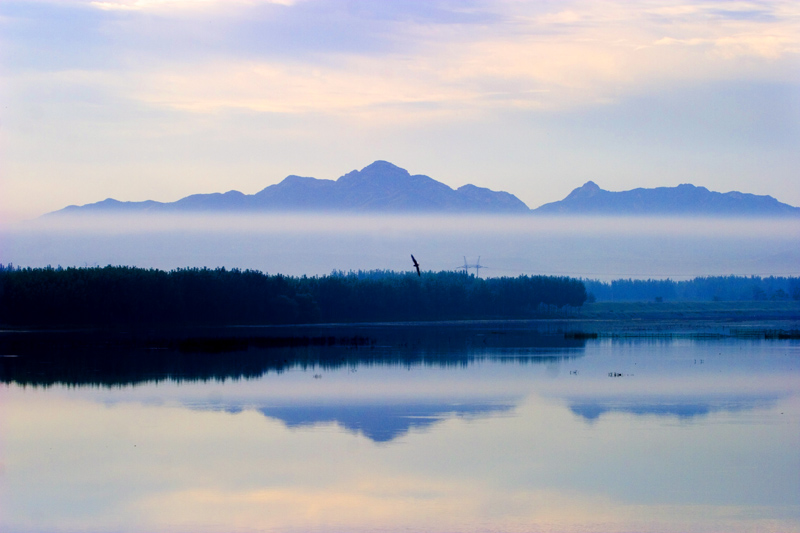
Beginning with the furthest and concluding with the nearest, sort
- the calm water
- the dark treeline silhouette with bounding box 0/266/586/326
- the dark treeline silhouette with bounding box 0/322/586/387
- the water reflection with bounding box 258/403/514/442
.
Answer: the dark treeline silhouette with bounding box 0/266/586/326
the dark treeline silhouette with bounding box 0/322/586/387
the water reflection with bounding box 258/403/514/442
the calm water

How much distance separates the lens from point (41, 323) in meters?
97.8

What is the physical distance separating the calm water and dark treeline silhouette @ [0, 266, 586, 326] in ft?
186

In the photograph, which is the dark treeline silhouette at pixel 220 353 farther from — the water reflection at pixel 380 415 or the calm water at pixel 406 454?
the water reflection at pixel 380 415

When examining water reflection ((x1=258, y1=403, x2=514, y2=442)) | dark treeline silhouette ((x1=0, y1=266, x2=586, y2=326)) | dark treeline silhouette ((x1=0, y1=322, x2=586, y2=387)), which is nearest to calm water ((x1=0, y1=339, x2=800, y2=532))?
water reflection ((x1=258, y1=403, x2=514, y2=442))

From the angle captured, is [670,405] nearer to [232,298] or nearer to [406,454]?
[406,454]

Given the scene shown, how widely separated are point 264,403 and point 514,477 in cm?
1609

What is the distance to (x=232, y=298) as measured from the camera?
116312 millimetres

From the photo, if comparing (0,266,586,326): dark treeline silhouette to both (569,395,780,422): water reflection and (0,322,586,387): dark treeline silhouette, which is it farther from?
(569,395,780,422): water reflection

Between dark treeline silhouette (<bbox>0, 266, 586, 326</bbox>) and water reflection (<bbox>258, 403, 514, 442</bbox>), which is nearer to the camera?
water reflection (<bbox>258, 403, 514, 442</bbox>)

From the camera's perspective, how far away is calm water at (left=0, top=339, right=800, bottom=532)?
21859 mm

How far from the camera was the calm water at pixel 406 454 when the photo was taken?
21.9 m

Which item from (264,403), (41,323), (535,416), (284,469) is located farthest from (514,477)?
(41,323)

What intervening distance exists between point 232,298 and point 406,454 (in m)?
90.3

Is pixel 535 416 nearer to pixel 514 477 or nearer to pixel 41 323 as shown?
pixel 514 477
